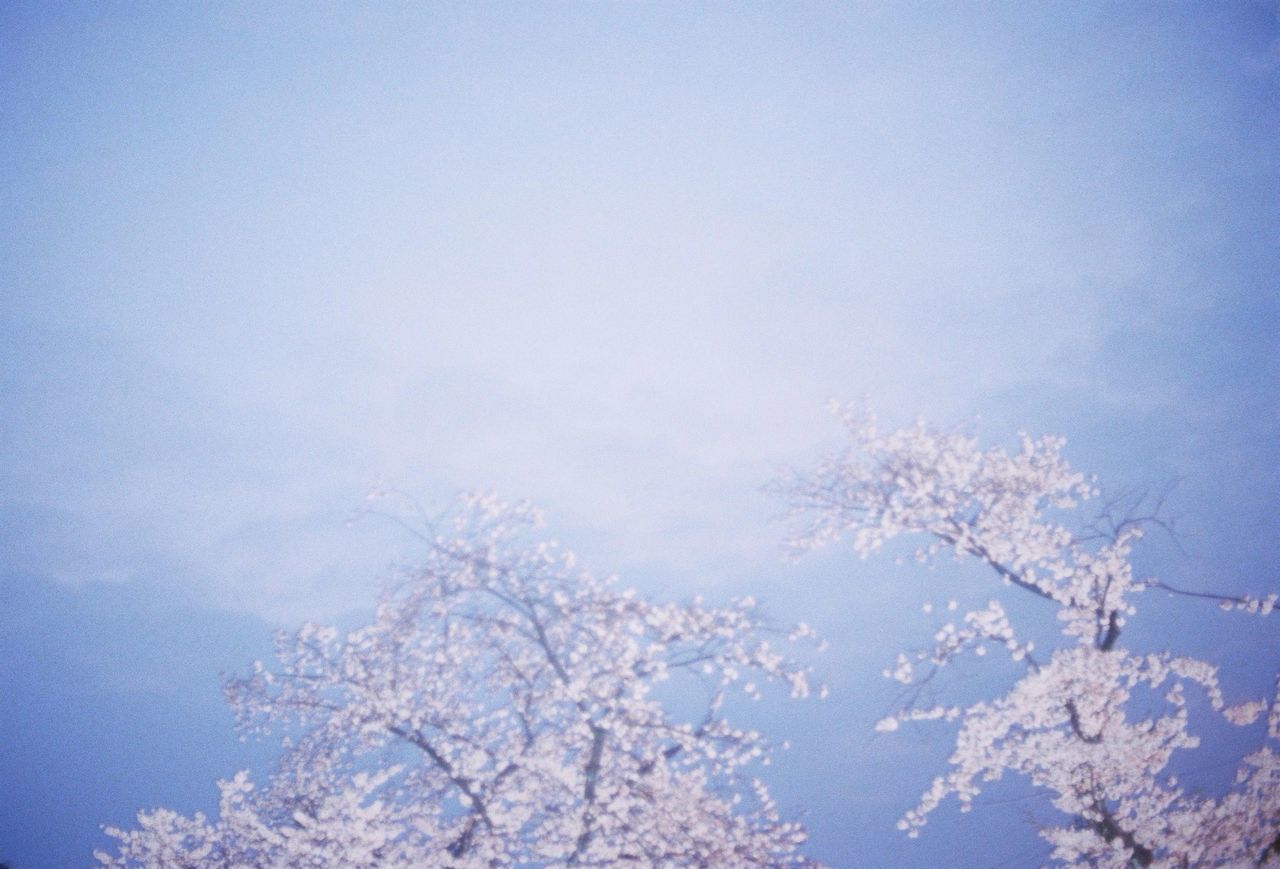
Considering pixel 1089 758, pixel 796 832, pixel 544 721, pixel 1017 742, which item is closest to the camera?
pixel 1089 758

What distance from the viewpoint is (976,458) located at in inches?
464

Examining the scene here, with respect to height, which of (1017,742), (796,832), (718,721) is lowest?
(796,832)

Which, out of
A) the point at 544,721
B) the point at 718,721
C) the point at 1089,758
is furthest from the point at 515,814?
the point at 1089,758

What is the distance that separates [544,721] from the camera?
10898 mm

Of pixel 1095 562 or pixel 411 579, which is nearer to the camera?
pixel 1095 562

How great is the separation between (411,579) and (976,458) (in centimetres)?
1152

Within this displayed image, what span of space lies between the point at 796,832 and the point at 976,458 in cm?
816

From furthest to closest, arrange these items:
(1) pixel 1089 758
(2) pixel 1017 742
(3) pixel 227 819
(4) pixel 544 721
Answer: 1. (3) pixel 227 819
2. (4) pixel 544 721
3. (2) pixel 1017 742
4. (1) pixel 1089 758

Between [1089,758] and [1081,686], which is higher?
[1081,686]

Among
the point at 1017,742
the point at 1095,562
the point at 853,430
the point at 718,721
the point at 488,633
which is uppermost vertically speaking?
the point at 853,430

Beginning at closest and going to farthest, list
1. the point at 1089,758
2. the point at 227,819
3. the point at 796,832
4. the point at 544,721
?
1. the point at 1089,758
2. the point at 796,832
3. the point at 544,721
4. the point at 227,819

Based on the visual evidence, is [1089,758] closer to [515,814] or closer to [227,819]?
[515,814]

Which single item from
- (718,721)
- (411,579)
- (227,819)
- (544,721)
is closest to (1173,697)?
(718,721)

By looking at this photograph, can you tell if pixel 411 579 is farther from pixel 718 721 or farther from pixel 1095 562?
pixel 1095 562
